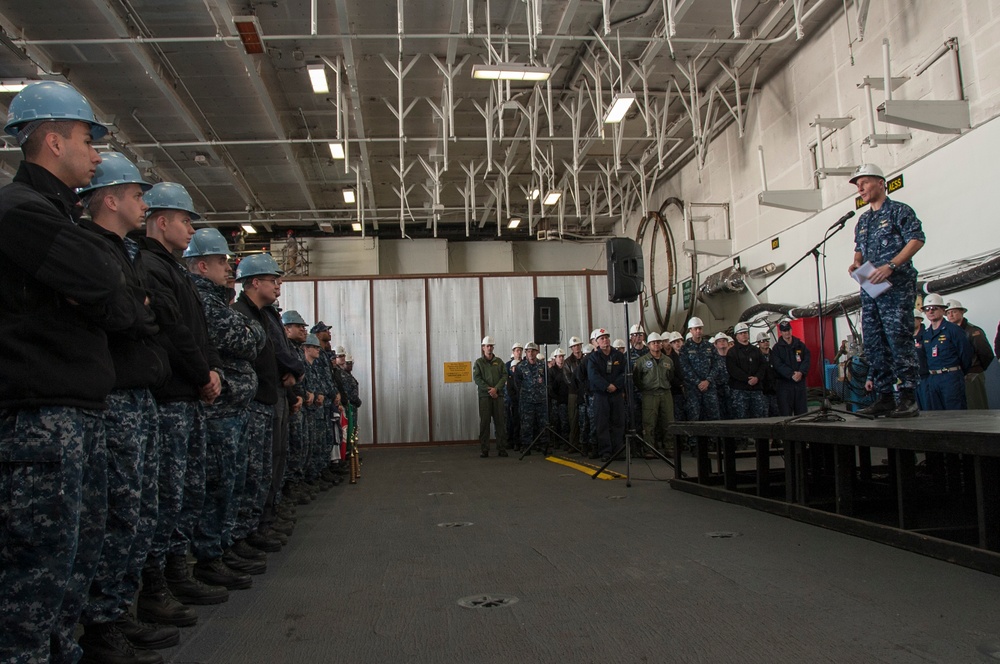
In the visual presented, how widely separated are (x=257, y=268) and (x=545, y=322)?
22.7ft

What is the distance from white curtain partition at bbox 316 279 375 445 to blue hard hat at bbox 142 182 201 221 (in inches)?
421

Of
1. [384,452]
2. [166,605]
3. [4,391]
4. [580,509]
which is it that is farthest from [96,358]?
[384,452]

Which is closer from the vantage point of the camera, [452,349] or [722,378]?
[722,378]

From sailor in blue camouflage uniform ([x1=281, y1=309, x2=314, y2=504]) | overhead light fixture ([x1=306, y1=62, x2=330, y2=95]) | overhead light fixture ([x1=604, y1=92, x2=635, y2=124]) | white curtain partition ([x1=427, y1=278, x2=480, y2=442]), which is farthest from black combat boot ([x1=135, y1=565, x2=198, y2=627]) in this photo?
white curtain partition ([x1=427, y1=278, x2=480, y2=442])

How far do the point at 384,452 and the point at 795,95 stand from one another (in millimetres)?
9756

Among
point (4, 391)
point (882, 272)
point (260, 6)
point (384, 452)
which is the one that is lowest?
point (384, 452)

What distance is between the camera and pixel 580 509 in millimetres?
5332

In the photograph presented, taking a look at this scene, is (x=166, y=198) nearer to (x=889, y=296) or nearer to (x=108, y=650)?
(x=108, y=650)

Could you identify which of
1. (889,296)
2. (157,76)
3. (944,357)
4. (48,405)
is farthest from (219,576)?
(157,76)

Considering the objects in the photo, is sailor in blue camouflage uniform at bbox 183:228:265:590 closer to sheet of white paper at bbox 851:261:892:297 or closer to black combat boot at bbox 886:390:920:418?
sheet of white paper at bbox 851:261:892:297

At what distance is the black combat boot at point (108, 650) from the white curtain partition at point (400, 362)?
1154 cm

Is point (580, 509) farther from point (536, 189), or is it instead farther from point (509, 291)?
point (536, 189)

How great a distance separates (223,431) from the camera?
335 cm

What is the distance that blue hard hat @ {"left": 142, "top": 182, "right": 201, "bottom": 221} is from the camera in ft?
10.2
